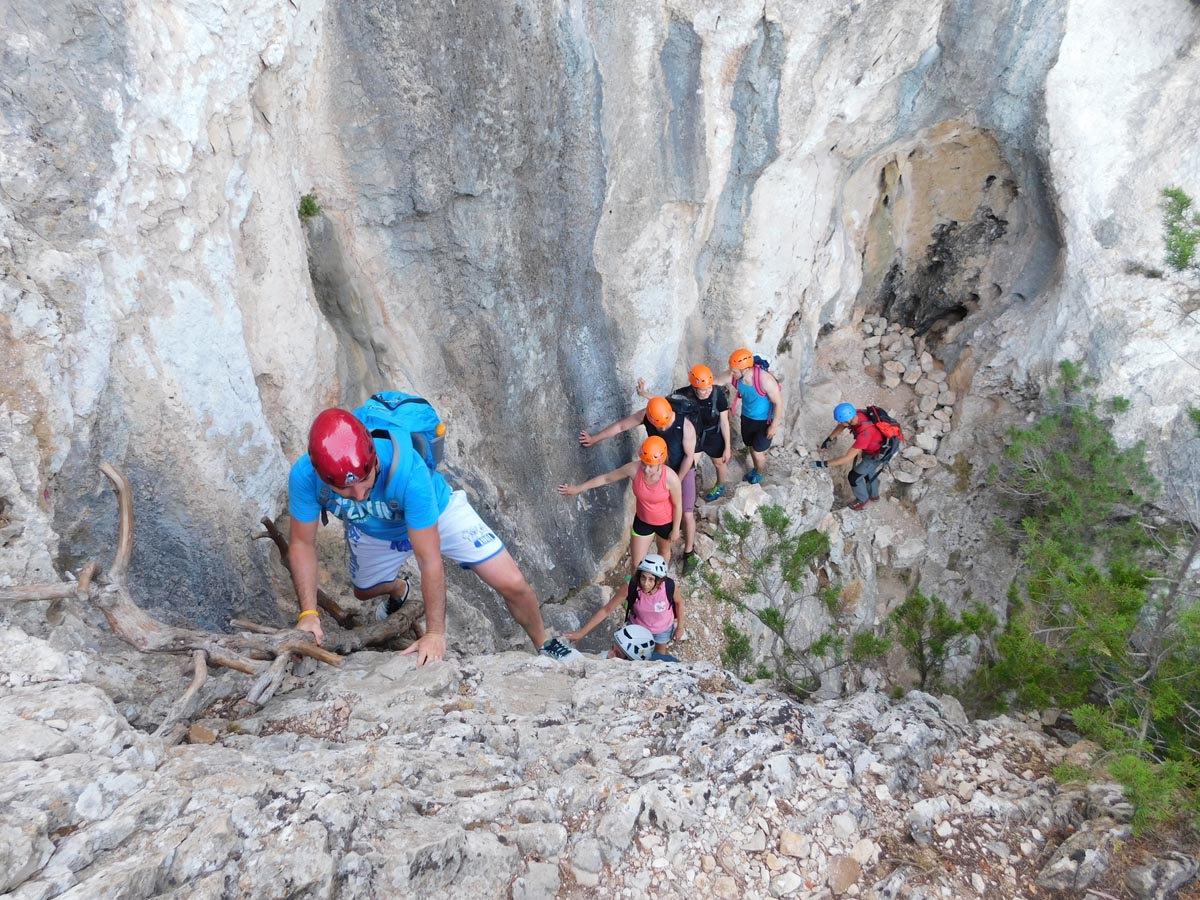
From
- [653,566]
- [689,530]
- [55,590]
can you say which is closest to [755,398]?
[689,530]

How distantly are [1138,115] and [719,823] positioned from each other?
1001 centimetres

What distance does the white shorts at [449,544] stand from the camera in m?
4.32

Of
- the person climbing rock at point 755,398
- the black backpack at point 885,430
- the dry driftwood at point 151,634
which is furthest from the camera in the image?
the black backpack at point 885,430

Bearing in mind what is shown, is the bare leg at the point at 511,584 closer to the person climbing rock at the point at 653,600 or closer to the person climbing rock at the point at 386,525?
the person climbing rock at the point at 386,525

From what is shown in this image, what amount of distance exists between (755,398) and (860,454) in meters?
2.49

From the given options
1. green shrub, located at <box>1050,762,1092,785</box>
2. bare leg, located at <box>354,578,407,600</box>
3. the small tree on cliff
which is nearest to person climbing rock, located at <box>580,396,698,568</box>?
the small tree on cliff

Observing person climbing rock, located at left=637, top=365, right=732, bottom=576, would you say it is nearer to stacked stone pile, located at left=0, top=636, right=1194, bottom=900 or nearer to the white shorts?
the white shorts

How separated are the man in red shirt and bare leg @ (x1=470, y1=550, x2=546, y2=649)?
650 cm

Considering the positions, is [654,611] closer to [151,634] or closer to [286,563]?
[286,563]

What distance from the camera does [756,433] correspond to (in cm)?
909

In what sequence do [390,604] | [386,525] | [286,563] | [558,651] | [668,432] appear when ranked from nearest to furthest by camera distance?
[386,525]
[286,563]
[558,651]
[390,604]
[668,432]

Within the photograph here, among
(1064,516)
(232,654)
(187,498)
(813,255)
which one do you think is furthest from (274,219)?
(1064,516)

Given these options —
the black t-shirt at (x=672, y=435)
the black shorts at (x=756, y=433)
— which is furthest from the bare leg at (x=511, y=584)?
the black shorts at (x=756, y=433)

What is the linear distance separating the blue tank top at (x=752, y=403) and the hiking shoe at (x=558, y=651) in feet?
16.0
